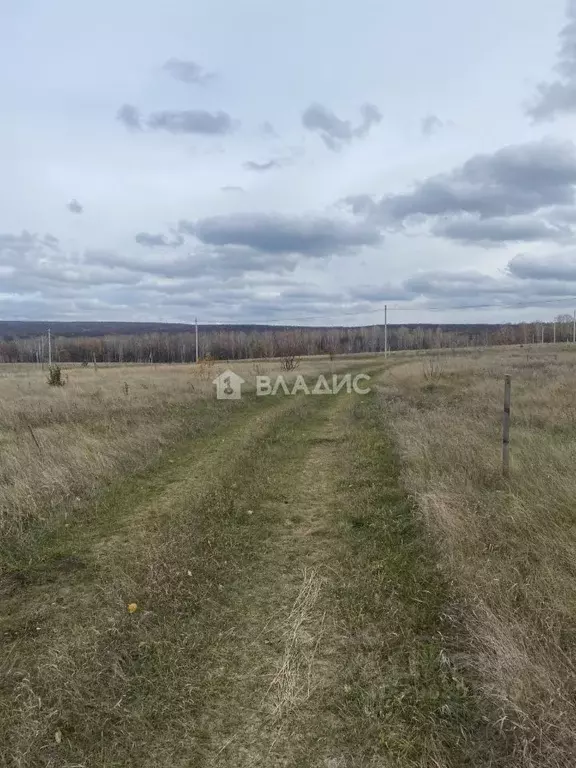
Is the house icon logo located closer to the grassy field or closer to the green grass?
the grassy field

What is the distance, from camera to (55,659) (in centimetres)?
337

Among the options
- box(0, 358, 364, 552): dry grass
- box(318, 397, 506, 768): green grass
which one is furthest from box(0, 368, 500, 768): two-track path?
box(0, 358, 364, 552): dry grass

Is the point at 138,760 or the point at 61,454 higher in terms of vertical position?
the point at 61,454

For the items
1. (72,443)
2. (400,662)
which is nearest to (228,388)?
(72,443)

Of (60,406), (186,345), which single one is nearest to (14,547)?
(60,406)

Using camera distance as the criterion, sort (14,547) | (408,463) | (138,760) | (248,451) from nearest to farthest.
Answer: (138,760) → (14,547) → (408,463) → (248,451)

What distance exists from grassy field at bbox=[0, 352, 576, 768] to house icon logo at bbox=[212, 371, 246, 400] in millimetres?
10069

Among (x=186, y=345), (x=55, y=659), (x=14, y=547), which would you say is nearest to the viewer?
(x=55, y=659)

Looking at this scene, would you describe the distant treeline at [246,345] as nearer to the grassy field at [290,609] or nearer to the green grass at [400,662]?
the grassy field at [290,609]

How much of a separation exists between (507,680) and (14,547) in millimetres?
4852

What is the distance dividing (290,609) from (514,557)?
2085mm

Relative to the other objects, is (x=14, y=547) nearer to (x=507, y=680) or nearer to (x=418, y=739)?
(x=418, y=739)

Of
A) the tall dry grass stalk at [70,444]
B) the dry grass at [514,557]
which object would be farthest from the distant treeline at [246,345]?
the dry grass at [514,557]

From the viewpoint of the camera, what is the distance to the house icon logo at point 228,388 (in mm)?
18906
